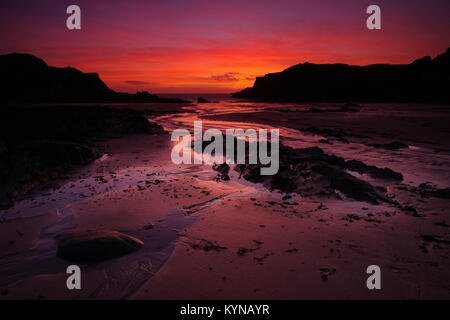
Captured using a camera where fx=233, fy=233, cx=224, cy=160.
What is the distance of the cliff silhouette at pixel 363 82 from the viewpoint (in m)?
51.1

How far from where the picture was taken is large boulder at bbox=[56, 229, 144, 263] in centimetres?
341

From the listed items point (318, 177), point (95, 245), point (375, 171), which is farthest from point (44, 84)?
point (375, 171)

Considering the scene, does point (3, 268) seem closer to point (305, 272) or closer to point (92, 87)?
point (305, 272)

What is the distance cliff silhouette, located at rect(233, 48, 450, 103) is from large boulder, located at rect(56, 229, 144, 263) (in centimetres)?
5761

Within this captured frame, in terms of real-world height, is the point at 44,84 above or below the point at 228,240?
above

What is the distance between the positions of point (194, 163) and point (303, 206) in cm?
469

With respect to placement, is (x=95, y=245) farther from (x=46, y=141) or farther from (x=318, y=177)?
(x=46, y=141)

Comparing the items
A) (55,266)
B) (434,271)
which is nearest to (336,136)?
(434,271)

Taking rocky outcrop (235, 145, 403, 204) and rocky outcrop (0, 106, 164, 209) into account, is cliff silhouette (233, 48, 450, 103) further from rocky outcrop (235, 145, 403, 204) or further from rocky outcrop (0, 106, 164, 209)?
rocky outcrop (0, 106, 164, 209)

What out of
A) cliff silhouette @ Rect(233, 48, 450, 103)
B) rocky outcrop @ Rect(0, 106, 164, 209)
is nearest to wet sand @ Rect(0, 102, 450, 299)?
rocky outcrop @ Rect(0, 106, 164, 209)

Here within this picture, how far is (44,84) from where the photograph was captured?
44.4 meters

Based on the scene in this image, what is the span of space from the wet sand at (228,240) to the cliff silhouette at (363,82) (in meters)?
54.0

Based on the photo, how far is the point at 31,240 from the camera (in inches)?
155

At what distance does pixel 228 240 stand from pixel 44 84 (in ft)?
182
